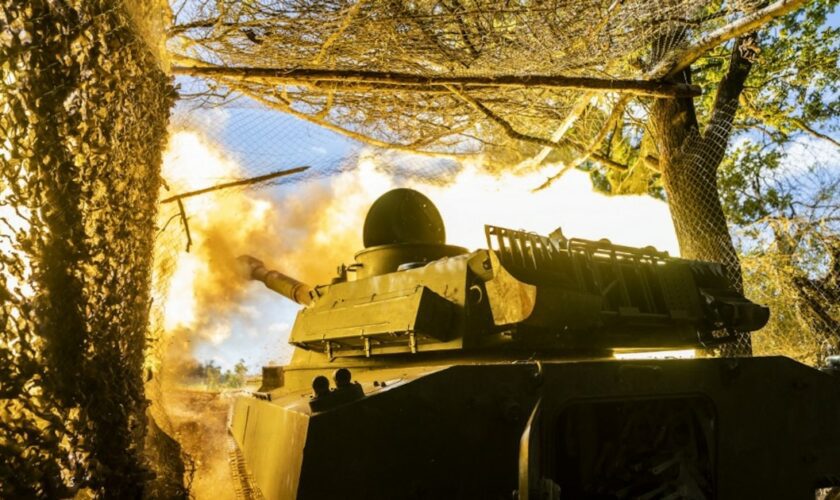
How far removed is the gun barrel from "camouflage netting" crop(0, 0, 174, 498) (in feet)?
11.3

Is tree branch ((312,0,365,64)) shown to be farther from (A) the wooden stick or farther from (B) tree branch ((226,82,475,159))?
(A) the wooden stick

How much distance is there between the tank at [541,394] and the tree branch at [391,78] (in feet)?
5.72

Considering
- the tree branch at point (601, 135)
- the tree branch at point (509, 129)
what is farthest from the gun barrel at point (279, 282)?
the tree branch at point (601, 135)

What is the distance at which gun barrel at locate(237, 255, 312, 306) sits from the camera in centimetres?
898

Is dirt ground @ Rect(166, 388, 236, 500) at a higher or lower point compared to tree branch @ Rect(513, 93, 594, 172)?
lower

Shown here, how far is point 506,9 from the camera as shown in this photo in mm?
5758

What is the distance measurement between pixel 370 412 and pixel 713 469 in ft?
8.52

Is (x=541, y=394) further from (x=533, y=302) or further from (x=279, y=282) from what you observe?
(x=279, y=282)

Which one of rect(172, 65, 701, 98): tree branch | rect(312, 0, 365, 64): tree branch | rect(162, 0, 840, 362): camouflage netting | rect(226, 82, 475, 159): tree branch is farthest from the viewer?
rect(226, 82, 475, 159): tree branch

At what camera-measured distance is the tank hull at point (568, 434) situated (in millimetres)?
3635

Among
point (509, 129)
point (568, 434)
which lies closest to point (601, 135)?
point (509, 129)

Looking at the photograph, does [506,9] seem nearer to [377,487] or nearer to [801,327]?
[377,487]

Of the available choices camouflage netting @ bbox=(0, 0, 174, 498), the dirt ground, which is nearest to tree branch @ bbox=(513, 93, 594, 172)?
camouflage netting @ bbox=(0, 0, 174, 498)

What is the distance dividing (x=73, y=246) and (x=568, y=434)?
11.2 feet
